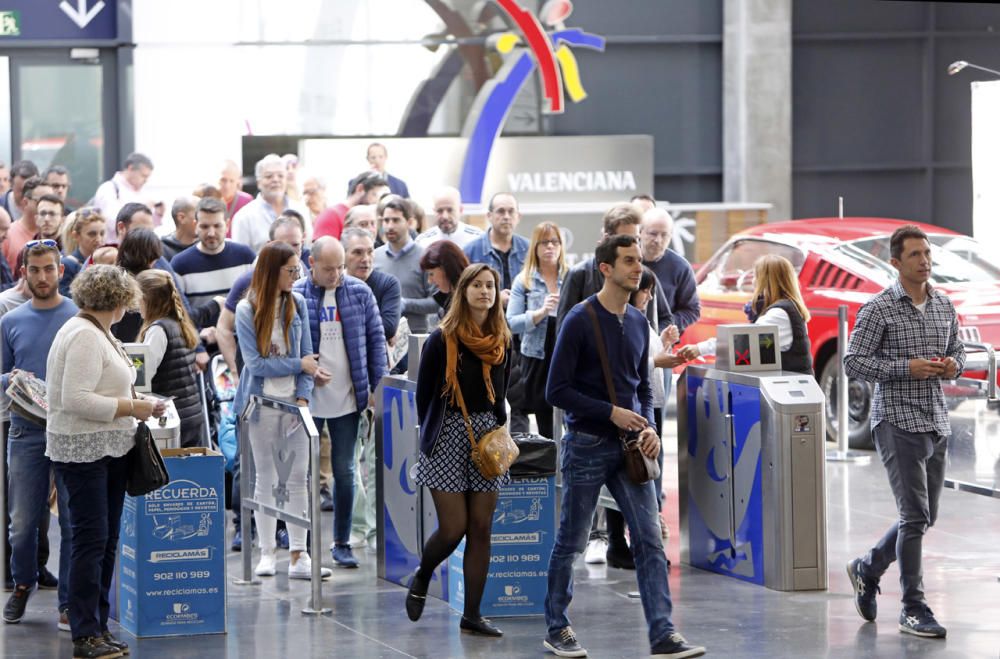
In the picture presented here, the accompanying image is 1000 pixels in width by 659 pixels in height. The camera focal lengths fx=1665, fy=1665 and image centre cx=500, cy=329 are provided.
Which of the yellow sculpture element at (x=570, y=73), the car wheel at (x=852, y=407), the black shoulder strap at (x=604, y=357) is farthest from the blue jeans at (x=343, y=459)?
the yellow sculpture element at (x=570, y=73)

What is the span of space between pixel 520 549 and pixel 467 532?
588 mm

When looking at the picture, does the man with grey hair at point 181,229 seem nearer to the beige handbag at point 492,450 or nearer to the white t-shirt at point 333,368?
the white t-shirt at point 333,368

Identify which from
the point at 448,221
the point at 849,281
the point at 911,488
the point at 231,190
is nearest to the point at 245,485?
the point at 448,221

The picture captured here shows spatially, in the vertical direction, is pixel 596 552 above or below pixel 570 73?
below

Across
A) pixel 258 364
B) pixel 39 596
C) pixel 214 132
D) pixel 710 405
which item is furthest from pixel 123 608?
pixel 214 132

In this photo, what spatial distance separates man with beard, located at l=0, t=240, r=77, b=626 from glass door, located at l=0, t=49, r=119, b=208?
11.7m

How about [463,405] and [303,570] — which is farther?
[303,570]

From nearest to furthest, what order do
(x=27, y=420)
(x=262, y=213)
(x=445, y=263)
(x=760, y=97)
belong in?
(x=27, y=420), (x=445, y=263), (x=262, y=213), (x=760, y=97)

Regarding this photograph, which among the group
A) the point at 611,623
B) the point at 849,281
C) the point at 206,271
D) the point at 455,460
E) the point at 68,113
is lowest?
the point at 611,623

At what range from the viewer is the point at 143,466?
719cm

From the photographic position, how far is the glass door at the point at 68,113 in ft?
63.7

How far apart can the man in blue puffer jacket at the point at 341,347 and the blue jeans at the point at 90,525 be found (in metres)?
1.97

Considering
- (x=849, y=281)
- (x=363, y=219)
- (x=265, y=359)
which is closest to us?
(x=265, y=359)

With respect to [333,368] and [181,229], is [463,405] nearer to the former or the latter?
[333,368]
